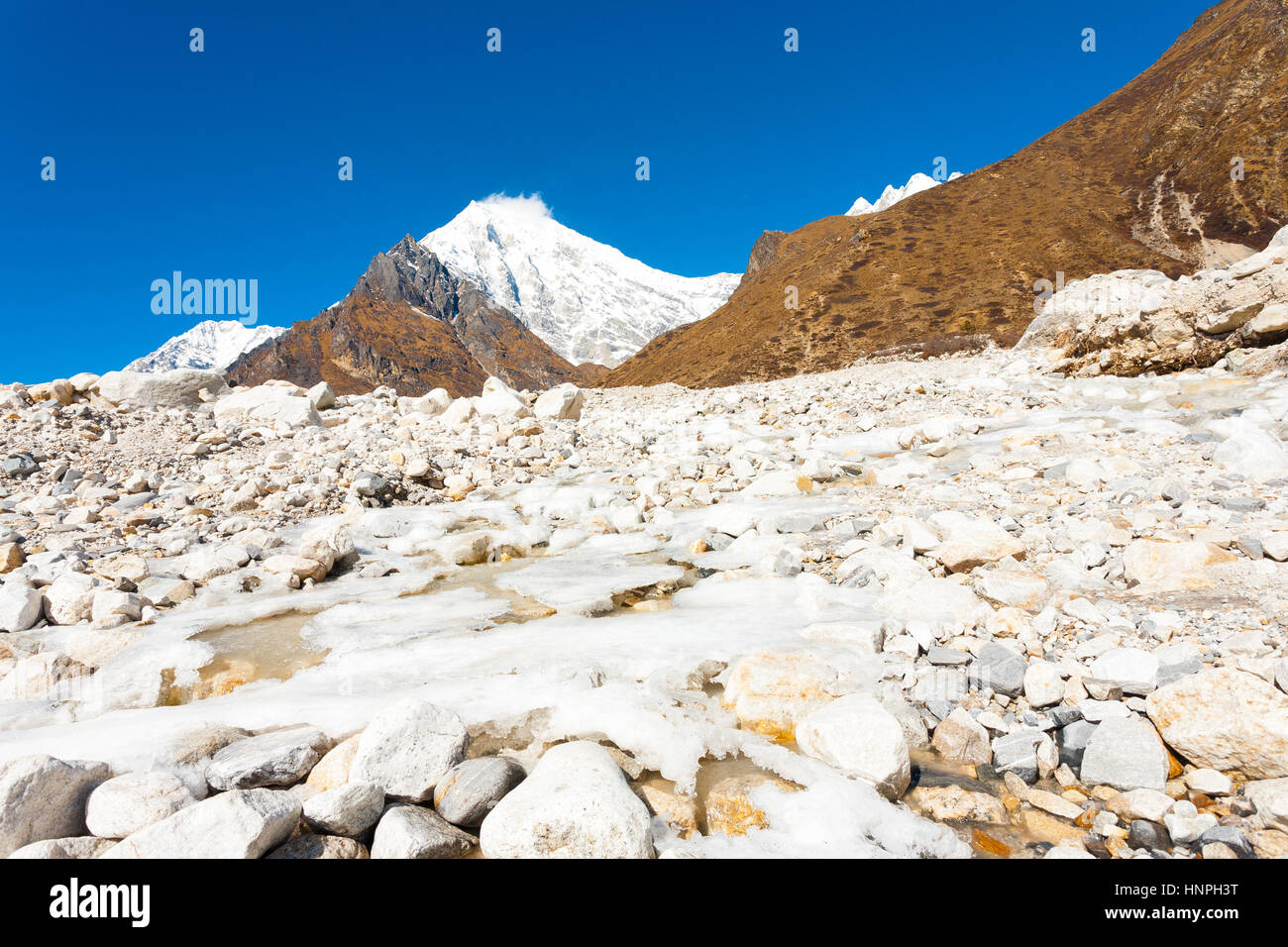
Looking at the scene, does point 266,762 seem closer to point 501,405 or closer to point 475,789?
point 475,789

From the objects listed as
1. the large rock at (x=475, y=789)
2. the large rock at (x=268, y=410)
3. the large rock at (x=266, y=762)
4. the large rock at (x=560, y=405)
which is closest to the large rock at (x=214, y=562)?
the large rock at (x=266, y=762)

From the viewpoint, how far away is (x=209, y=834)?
258 cm

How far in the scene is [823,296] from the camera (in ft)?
194

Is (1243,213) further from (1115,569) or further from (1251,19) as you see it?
(1115,569)

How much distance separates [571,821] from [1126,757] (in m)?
2.90

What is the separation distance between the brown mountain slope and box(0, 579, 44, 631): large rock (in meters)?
46.5

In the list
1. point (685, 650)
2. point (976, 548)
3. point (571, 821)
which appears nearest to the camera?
point (571, 821)

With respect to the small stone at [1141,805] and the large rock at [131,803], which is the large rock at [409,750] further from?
the small stone at [1141,805]

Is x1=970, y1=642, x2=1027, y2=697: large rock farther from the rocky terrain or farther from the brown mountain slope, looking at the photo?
the brown mountain slope

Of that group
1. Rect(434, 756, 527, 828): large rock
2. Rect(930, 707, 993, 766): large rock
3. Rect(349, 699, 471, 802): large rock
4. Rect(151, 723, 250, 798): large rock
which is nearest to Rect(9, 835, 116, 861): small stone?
Rect(151, 723, 250, 798): large rock

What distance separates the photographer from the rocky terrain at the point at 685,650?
2.88 metres

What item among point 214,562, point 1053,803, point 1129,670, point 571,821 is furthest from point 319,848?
point 214,562

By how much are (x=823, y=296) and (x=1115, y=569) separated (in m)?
59.1

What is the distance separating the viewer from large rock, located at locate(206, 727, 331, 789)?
3.25 metres
